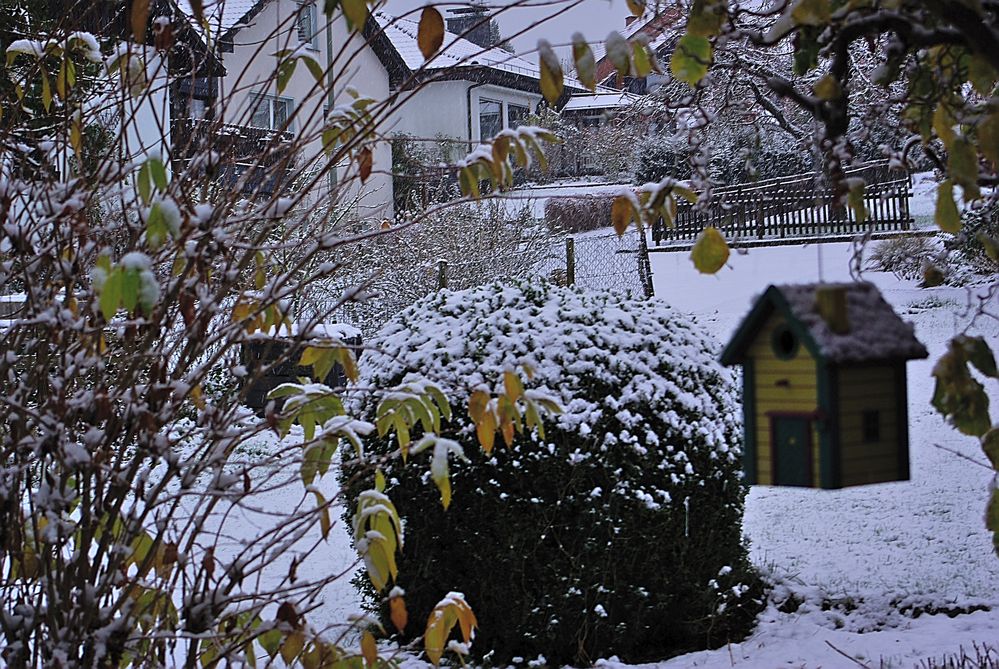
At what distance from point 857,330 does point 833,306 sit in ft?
0.96

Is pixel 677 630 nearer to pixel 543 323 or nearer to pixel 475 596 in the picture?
pixel 475 596

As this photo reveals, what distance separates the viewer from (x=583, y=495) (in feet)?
14.5

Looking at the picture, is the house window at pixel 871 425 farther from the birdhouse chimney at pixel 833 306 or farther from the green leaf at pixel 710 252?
the birdhouse chimney at pixel 833 306

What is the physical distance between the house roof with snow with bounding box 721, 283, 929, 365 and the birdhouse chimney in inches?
8.5

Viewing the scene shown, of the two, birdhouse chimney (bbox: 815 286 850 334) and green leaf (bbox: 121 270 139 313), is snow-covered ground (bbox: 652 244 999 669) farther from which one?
green leaf (bbox: 121 270 139 313)

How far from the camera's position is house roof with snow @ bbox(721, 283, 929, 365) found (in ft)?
4.93

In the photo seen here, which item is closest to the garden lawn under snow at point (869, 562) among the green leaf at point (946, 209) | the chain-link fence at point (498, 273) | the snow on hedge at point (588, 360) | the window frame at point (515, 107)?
the snow on hedge at point (588, 360)

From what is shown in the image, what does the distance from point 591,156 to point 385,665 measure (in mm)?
25894

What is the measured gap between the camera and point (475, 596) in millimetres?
4574

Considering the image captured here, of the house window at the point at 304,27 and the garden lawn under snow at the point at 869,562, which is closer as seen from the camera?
the house window at the point at 304,27

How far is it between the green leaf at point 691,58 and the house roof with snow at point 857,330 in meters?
0.42

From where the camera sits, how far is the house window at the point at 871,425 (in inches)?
65.7

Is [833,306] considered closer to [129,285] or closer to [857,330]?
[857,330]

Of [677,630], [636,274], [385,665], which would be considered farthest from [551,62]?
[636,274]
